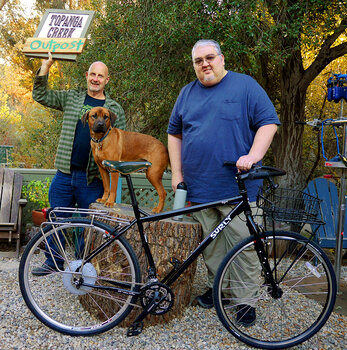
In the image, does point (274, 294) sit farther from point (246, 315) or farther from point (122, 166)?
point (122, 166)

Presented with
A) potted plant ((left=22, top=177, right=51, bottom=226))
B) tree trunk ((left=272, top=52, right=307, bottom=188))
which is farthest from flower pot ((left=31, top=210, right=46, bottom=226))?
tree trunk ((left=272, top=52, right=307, bottom=188))

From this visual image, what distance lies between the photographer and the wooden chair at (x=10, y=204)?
4.98 metres

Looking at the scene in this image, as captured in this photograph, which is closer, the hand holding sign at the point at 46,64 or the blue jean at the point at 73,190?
the hand holding sign at the point at 46,64

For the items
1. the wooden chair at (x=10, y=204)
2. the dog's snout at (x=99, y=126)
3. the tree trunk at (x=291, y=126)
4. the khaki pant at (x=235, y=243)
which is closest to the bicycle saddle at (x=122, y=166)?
the dog's snout at (x=99, y=126)

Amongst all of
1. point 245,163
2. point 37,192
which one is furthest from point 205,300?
point 37,192

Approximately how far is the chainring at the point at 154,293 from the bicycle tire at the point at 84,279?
73 millimetres

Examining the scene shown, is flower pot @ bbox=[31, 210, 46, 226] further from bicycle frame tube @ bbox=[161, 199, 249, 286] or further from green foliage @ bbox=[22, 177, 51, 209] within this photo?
bicycle frame tube @ bbox=[161, 199, 249, 286]

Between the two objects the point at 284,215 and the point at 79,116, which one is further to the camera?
the point at 79,116

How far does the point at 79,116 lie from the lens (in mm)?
3617

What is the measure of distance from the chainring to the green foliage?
3.46 metres

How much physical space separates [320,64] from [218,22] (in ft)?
6.94

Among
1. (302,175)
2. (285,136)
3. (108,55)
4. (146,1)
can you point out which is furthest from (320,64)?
(108,55)

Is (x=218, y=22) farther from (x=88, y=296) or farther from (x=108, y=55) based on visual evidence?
(x=88, y=296)

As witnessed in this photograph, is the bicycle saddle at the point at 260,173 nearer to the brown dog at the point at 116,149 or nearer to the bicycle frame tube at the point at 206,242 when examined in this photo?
the bicycle frame tube at the point at 206,242
